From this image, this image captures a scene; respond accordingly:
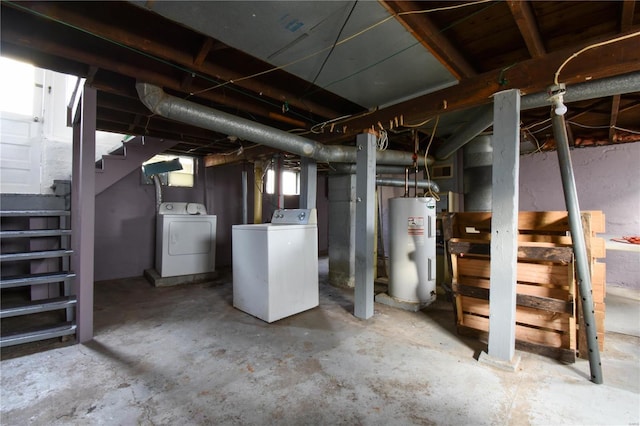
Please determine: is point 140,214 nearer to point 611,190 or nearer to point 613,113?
point 613,113

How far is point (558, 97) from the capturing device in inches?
69.7

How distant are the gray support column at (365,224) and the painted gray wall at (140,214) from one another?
120 inches

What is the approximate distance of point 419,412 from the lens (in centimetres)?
146

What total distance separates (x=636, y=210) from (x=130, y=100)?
257 inches

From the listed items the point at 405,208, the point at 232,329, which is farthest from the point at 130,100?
the point at 405,208

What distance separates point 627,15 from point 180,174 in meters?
5.54

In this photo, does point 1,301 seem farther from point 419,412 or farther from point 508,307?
point 508,307

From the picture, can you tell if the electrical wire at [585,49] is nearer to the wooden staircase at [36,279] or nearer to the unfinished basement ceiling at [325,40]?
the unfinished basement ceiling at [325,40]

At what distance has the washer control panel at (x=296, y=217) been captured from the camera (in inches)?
116

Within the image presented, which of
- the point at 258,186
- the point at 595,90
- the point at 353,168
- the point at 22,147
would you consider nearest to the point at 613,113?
the point at 595,90

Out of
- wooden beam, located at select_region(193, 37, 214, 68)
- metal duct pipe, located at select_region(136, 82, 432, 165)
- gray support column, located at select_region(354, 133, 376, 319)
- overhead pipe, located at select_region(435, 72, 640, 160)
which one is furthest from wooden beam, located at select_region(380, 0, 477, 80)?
metal duct pipe, located at select_region(136, 82, 432, 165)

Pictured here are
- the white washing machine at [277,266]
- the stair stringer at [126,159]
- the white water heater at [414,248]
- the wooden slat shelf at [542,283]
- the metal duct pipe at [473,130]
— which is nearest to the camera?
the wooden slat shelf at [542,283]

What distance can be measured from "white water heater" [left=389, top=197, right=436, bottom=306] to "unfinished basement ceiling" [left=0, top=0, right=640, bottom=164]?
990mm

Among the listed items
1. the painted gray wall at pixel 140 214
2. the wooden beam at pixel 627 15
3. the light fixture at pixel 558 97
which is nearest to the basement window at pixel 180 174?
the painted gray wall at pixel 140 214
